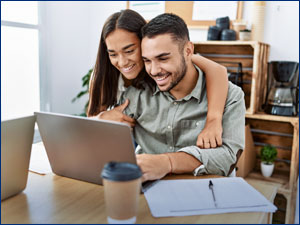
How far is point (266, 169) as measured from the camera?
7.44 feet

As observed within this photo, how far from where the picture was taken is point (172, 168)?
971mm

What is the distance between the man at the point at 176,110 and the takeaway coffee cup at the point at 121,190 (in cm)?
27

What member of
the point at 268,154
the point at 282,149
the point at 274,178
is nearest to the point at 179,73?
the point at 268,154

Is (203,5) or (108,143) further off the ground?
(203,5)

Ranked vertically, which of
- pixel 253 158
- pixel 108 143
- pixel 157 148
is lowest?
pixel 253 158

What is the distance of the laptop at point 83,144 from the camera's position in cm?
77

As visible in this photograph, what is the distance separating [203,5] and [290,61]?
2.57 feet

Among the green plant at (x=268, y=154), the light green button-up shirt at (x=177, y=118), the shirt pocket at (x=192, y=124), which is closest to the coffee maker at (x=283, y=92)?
the green plant at (x=268, y=154)

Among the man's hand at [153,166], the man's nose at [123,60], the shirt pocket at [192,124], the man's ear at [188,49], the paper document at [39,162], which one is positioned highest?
the man's ear at [188,49]

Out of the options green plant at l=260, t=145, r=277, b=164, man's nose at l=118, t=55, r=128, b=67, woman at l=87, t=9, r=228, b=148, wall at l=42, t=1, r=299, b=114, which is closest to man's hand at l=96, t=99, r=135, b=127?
woman at l=87, t=9, r=228, b=148

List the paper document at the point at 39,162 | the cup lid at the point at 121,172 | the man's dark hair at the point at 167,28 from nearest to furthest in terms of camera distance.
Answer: the cup lid at the point at 121,172 < the paper document at the point at 39,162 < the man's dark hair at the point at 167,28

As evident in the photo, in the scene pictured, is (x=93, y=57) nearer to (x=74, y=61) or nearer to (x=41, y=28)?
(x=74, y=61)

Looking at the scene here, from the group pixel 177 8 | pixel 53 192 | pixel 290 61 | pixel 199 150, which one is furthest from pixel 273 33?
pixel 53 192

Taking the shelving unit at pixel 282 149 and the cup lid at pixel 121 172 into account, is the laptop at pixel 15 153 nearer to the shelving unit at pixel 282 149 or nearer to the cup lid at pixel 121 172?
the cup lid at pixel 121 172
